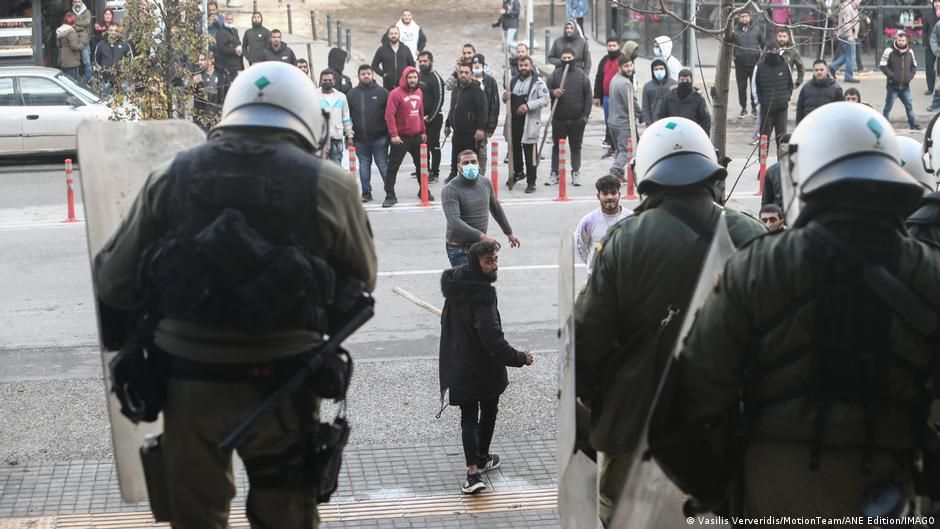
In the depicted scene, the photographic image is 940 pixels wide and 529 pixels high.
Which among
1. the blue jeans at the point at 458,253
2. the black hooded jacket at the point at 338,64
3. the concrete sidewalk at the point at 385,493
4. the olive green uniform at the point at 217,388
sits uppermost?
the olive green uniform at the point at 217,388

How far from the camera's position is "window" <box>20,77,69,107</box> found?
20203 mm

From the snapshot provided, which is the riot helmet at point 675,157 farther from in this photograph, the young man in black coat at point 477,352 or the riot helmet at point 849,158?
the young man in black coat at point 477,352

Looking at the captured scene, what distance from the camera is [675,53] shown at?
29047 millimetres

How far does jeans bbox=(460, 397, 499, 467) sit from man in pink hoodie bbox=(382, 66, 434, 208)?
9.81m

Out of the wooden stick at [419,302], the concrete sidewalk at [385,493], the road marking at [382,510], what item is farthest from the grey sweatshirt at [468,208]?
the road marking at [382,510]

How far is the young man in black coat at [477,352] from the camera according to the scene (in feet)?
24.5

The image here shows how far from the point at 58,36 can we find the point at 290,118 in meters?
22.2

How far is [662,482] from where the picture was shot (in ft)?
13.7

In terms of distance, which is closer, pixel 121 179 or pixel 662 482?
pixel 662 482

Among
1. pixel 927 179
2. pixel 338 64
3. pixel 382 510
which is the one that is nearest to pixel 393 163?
pixel 338 64

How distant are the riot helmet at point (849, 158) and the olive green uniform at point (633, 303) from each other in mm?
698

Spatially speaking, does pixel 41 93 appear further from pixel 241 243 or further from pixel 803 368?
pixel 803 368

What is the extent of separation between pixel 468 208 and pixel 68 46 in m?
16.7

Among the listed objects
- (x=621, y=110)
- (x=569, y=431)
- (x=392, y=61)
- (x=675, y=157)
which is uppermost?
(x=675, y=157)
